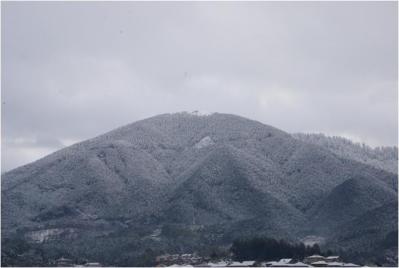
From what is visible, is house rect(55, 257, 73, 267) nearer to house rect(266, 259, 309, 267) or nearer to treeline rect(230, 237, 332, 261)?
treeline rect(230, 237, 332, 261)

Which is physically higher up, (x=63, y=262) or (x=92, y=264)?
(x=63, y=262)

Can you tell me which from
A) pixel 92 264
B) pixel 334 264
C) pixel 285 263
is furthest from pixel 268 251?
pixel 92 264

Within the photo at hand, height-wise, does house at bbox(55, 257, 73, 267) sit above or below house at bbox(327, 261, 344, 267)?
above

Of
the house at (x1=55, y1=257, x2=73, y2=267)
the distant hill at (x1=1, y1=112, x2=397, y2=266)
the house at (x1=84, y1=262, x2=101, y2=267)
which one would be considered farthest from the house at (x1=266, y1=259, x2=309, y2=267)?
the house at (x1=55, y1=257, x2=73, y2=267)

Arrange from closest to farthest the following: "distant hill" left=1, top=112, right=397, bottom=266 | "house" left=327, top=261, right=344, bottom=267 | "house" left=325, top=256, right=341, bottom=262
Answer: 1. "house" left=327, top=261, right=344, bottom=267
2. "house" left=325, top=256, right=341, bottom=262
3. "distant hill" left=1, top=112, right=397, bottom=266

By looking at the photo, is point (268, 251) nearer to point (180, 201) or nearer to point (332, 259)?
point (332, 259)

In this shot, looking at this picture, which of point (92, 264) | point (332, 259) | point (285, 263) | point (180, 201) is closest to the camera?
point (285, 263)
